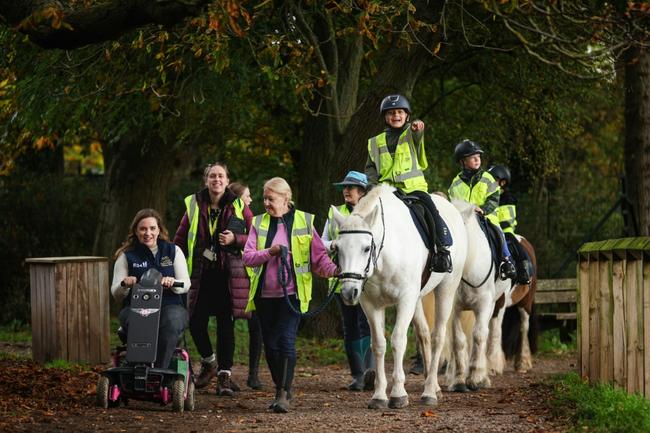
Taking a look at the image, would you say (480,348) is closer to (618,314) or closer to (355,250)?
(618,314)

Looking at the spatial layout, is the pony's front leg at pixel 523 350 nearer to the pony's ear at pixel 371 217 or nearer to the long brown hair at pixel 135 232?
the pony's ear at pixel 371 217

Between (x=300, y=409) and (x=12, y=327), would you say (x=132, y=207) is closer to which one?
(x=12, y=327)

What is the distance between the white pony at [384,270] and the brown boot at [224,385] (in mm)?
1758

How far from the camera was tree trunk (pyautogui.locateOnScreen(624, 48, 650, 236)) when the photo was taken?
18.8 meters

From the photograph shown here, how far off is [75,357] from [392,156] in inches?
182

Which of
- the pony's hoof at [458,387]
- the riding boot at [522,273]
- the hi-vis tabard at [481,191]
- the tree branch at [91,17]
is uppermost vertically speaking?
the tree branch at [91,17]

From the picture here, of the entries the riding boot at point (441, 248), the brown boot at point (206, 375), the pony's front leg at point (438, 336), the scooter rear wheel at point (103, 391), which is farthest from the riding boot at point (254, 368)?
the scooter rear wheel at point (103, 391)

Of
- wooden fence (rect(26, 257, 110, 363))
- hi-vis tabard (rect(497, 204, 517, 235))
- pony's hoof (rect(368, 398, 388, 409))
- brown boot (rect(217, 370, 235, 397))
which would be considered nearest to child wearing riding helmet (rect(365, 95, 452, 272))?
pony's hoof (rect(368, 398, 388, 409))

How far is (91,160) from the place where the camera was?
40750 mm

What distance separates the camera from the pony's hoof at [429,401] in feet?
36.0

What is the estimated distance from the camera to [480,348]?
1289cm

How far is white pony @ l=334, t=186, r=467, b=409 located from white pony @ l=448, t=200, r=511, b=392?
104 centimetres

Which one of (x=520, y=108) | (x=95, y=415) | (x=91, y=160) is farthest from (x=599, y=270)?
(x=91, y=160)

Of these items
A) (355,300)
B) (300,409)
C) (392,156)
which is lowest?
(300,409)
